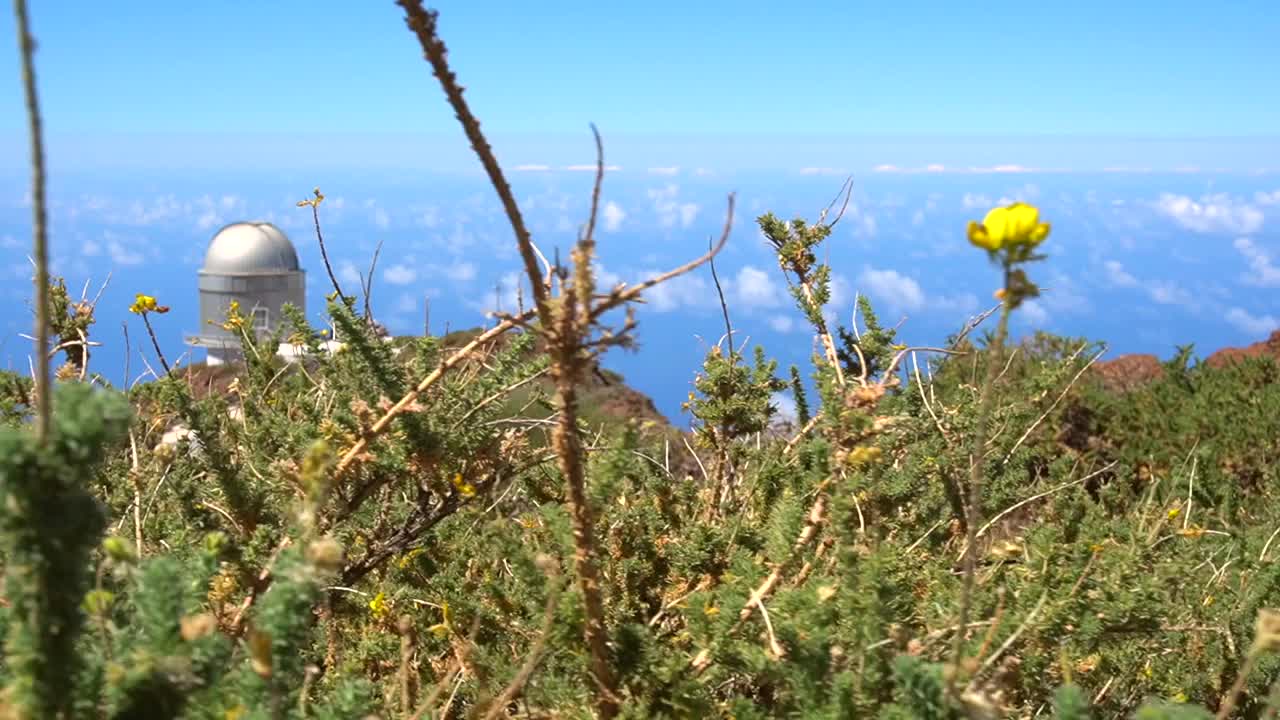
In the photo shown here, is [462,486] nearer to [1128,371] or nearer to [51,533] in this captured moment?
[51,533]

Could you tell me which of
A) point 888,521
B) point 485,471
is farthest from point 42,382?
point 888,521

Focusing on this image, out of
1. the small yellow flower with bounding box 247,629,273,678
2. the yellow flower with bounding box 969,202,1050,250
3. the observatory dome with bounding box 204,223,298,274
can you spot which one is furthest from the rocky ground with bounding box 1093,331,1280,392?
the observatory dome with bounding box 204,223,298,274

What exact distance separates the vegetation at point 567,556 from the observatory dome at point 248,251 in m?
20.7

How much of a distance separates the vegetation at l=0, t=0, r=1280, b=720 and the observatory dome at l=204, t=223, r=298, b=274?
20667 mm

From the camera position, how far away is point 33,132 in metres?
1.03

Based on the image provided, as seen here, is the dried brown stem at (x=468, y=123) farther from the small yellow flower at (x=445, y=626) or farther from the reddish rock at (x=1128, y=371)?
the reddish rock at (x=1128, y=371)

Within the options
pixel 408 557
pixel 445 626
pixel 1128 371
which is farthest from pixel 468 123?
pixel 1128 371

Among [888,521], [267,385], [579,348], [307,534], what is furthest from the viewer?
[267,385]

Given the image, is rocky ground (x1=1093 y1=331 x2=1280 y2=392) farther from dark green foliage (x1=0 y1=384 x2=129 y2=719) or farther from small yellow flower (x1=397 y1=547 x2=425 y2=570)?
dark green foliage (x1=0 y1=384 x2=129 y2=719)

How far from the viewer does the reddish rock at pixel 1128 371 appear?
9.24 meters

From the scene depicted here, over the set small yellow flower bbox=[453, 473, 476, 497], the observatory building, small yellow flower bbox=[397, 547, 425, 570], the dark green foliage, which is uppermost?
the dark green foliage

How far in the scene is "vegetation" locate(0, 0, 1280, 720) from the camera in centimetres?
131

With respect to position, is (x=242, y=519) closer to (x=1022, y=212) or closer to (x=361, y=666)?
(x=361, y=666)

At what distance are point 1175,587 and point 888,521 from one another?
0.74m
